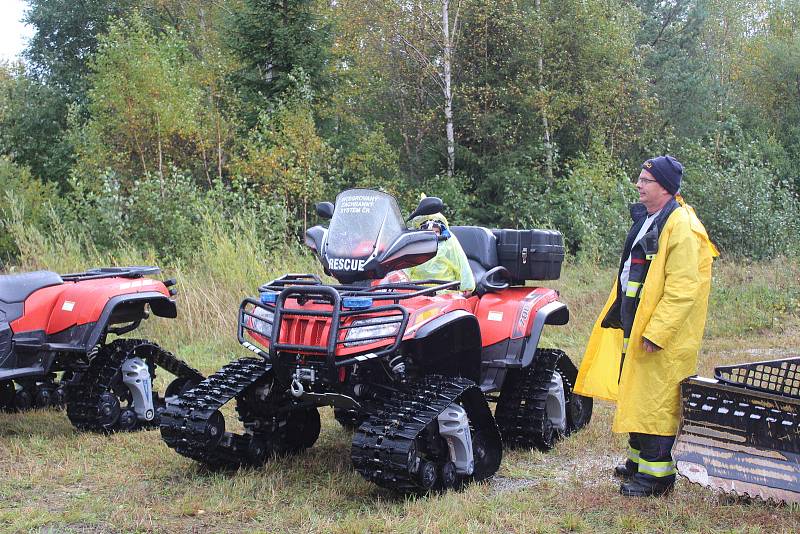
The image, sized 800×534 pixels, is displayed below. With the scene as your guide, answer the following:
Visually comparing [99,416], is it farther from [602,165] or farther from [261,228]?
[602,165]

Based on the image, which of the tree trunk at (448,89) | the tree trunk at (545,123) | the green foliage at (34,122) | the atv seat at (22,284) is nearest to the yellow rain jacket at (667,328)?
the atv seat at (22,284)

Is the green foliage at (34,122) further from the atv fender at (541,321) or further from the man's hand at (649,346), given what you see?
the man's hand at (649,346)

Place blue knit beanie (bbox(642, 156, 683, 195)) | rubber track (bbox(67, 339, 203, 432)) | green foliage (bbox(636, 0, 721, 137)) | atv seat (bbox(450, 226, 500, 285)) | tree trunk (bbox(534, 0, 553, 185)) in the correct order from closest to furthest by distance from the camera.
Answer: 1. blue knit beanie (bbox(642, 156, 683, 195))
2. rubber track (bbox(67, 339, 203, 432))
3. atv seat (bbox(450, 226, 500, 285))
4. tree trunk (bbox(534, 0, 553, 185))
5. green foliage (bbox(636, 0, 721, 137))

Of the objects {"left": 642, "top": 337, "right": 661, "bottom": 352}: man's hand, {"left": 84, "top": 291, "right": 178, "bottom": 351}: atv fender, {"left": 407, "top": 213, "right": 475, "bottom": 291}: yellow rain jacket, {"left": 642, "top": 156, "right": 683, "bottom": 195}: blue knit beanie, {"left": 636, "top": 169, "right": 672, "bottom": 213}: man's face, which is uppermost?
{"left": 642, "top": 156, "right": 683, "bottom": 195}: blue knit beanie

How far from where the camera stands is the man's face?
5211 millimetres

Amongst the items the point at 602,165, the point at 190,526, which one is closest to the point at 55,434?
the point at 190,526

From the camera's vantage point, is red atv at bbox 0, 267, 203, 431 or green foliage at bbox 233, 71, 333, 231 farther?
green foliage at bbox 233, 71, 333, 231

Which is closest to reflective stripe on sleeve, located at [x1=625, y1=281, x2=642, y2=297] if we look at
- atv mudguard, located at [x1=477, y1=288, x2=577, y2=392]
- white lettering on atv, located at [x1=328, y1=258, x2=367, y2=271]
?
atv mudguard, located at [x1=477, y1=288, x2=577, y2=392]

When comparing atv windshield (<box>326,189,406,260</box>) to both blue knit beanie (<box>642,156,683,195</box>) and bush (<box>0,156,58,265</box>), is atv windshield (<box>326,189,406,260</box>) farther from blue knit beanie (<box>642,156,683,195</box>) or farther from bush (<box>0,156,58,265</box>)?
bush (<box>0,156,58,265</box>)

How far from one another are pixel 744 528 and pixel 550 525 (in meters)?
0.94

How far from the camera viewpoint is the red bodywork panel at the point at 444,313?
5.00 meters

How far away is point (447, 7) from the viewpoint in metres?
24.8

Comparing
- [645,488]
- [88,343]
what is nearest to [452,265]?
[645,488]

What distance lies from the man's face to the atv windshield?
4.70ft
